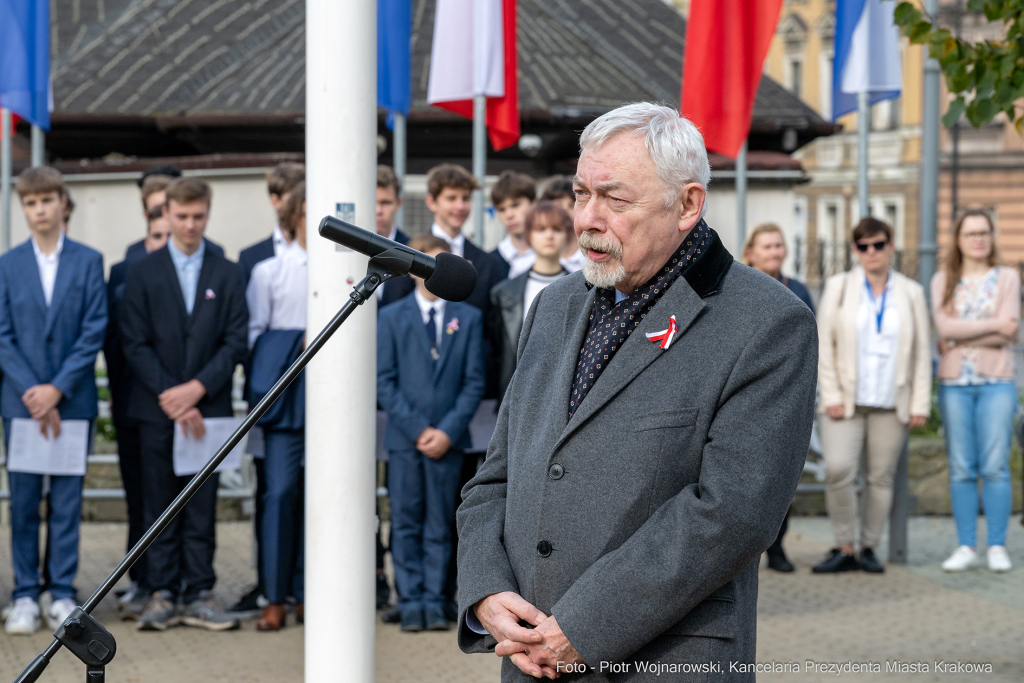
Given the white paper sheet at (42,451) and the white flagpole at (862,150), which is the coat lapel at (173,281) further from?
the white flagpole at (862,150)

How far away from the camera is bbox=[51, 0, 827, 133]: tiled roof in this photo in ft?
51.5

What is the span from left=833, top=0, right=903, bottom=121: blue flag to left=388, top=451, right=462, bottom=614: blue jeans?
164 inches

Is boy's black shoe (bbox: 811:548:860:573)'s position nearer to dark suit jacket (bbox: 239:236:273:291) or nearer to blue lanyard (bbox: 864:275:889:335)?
blue lanyard (bbox: 864:275:889:335)

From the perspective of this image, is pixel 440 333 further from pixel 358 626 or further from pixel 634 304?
pixel 634 304

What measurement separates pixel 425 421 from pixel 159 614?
1691mm

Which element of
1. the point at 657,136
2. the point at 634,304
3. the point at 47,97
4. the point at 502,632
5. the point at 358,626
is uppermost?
the point at 47,97

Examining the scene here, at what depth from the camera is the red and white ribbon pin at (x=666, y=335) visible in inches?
109

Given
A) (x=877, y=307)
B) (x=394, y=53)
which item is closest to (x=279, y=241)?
(x=394, y=53)

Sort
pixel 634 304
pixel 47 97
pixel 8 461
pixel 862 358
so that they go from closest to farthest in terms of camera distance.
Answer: pixel 634 304
pixel 8 461
pixel 862 358
pixel 47 97

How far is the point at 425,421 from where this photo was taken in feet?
21.8

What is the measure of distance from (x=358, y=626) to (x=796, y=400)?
6.99 ft

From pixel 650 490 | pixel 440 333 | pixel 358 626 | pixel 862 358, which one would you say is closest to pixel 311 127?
pixel 358 626

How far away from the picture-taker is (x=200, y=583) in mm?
6672

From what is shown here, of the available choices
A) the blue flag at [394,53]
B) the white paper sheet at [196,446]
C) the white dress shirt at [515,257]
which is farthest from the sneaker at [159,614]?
the blue flag at [394,53]
